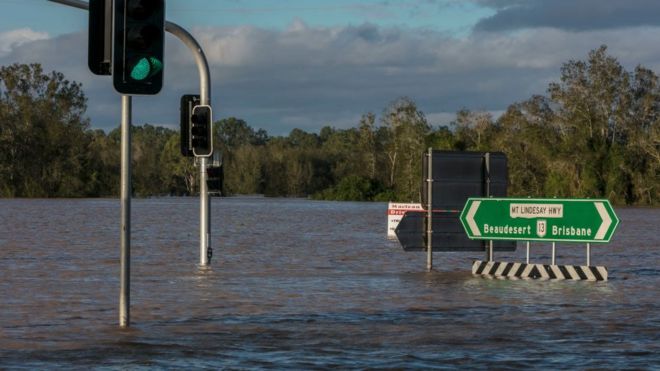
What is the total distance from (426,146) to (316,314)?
12519 cm

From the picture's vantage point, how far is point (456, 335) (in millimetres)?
14555

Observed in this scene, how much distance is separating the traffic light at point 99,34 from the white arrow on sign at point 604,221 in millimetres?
11374

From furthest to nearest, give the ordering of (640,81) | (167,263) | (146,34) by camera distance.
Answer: (640,81) < (167,263) < (146,34)

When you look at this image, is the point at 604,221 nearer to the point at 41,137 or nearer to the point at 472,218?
the point at 472,218

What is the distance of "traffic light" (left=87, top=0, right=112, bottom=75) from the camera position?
44.7ft

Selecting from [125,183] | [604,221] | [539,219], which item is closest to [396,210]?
[539,219]

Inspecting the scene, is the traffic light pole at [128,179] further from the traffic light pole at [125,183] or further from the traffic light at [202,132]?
the traffic light at [202,132]

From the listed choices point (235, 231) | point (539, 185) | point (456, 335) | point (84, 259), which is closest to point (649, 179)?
point (539, 185)

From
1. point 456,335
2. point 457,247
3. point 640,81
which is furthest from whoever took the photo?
point 640,81

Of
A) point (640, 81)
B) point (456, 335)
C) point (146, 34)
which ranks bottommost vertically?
point (456, 335)

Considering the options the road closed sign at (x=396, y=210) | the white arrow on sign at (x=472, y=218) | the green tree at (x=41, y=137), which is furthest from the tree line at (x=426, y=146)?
the white arrow on sign at (x=472, y=218)

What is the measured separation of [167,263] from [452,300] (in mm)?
9735

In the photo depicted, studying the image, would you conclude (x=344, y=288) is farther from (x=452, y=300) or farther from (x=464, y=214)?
(x=464, y=214)

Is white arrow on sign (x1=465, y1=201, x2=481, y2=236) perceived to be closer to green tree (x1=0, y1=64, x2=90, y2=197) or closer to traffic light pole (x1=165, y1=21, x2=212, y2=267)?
traffic light pole (x1=165, y1=21, x2=212, y2=267)
